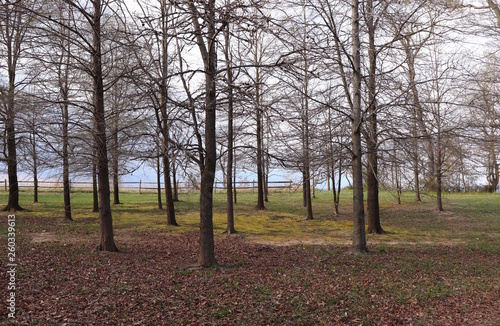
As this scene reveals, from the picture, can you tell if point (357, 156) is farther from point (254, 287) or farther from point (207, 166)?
point (254, 287)

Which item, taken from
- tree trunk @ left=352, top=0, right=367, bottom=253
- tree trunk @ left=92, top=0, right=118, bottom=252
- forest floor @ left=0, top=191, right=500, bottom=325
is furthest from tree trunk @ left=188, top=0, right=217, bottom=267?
tree trunk @ left=352, top=0, right=367, bottom=253

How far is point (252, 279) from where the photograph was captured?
814 cm

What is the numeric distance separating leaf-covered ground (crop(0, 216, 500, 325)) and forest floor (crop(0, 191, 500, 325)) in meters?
0.02

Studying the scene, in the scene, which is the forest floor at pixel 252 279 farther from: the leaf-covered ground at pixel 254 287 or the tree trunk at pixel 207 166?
the tree trunk at pixel 207 166

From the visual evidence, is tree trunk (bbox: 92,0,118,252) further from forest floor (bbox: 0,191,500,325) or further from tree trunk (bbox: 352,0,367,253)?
tree trunk (bbox: 352,0,367,253)

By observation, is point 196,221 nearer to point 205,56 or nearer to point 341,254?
point 341,254

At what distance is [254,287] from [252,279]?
714 mm

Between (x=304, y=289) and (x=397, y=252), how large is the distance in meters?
5.44

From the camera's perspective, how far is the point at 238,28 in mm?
6973

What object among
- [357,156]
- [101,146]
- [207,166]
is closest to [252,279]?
[207,166]

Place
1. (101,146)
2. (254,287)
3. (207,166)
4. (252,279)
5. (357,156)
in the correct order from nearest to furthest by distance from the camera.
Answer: (254,287), (252,279), (207,166), (101,146), (357,156)

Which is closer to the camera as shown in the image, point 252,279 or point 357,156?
point 252,279

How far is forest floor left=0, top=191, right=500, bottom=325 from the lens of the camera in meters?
5.93

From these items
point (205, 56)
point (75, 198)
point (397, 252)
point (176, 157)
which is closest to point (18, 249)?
point (176, 157)
